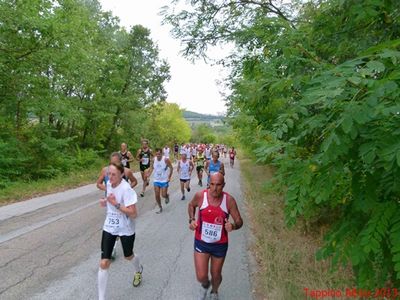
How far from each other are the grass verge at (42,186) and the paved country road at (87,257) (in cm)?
157

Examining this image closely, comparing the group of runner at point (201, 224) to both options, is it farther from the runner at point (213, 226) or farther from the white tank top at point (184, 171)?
the white tank top at point (184, 171)

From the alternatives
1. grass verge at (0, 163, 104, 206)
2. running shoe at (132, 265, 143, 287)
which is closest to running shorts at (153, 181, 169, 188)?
grass verge at (0, 163, 104, 206)

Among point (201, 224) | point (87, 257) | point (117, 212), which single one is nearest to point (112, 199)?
point (117, 212)

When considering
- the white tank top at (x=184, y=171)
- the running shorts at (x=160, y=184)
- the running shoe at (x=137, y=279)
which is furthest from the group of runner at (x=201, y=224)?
the white tank top at (x=184, y=171)

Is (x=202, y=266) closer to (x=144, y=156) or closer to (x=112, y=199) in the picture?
(x=112, y=199)

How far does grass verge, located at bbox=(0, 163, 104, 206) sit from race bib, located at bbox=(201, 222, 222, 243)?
29.5ft

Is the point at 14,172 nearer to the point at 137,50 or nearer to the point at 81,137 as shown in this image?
the point at 81,137

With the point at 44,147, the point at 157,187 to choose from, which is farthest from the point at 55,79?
the point at 157,187

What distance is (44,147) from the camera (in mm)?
16672

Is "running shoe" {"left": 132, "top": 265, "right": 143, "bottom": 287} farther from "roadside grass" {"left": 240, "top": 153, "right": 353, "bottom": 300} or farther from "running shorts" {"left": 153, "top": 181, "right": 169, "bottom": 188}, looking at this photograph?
"running shorts" {"left": 153, "top": 181, "right": 169, "bottom": 188}

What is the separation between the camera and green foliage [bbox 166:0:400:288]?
229cm

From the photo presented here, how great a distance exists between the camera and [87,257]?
6426 millimetres

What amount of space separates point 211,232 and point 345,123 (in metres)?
2.69

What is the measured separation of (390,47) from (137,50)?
102 ft
